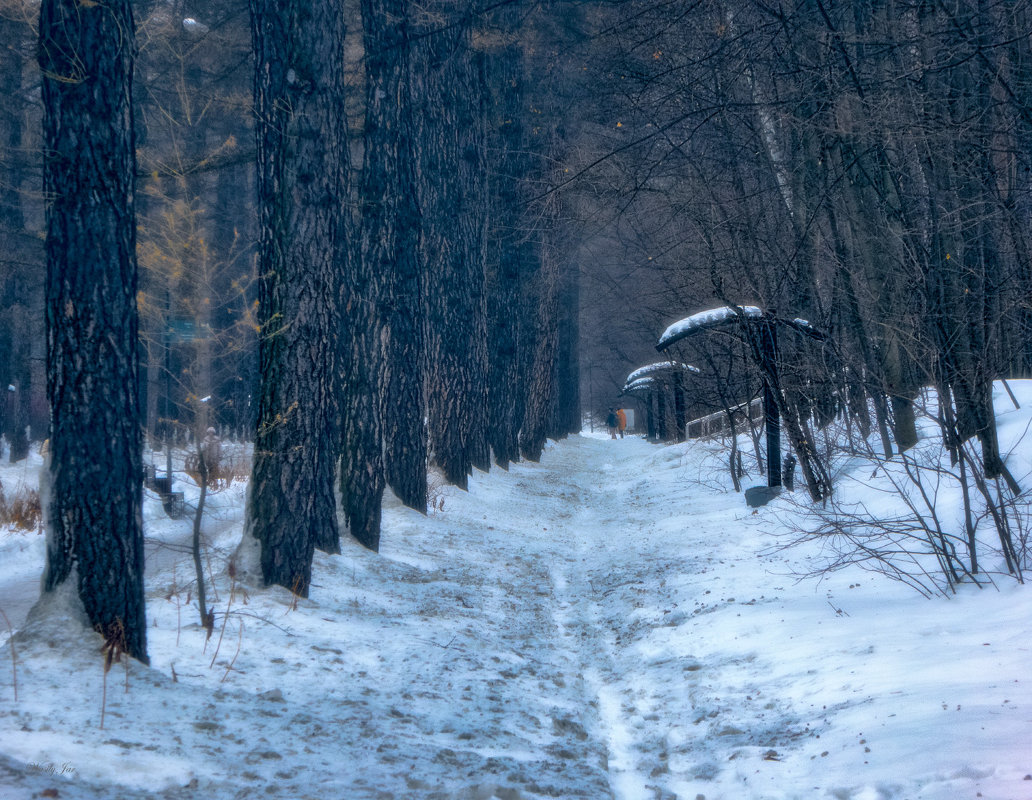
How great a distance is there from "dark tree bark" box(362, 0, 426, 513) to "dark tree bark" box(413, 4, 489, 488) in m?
2.14

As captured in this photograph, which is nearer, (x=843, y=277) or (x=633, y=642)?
(x=633, y=642)

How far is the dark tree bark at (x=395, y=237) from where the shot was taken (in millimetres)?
10234

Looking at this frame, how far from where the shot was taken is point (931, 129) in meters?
6.59

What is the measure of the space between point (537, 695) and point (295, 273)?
3.71 m

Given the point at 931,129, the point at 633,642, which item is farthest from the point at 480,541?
the point at 931,129

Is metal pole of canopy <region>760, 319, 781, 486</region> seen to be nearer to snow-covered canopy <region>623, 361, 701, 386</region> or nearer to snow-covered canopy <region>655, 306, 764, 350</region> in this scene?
snow-covered canopy <region>655, 306, 764, 350</region>

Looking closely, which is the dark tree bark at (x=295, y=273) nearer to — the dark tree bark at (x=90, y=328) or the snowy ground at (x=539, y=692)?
the snowy ground at (x=539, y=692)

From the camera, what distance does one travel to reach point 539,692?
5379 millimetres

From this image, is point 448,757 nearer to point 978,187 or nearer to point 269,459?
point 269,459

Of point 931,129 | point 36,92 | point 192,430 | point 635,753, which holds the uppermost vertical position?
point 36,92

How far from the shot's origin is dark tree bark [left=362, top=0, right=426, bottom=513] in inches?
403

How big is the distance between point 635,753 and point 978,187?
5.62m

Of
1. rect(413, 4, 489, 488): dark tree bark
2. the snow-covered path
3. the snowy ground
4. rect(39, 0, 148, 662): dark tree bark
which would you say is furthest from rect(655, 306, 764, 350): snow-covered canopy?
rect(39, 0, 148, 662): dark tree bark

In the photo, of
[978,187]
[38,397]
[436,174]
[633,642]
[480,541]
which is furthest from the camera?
[38,397]
